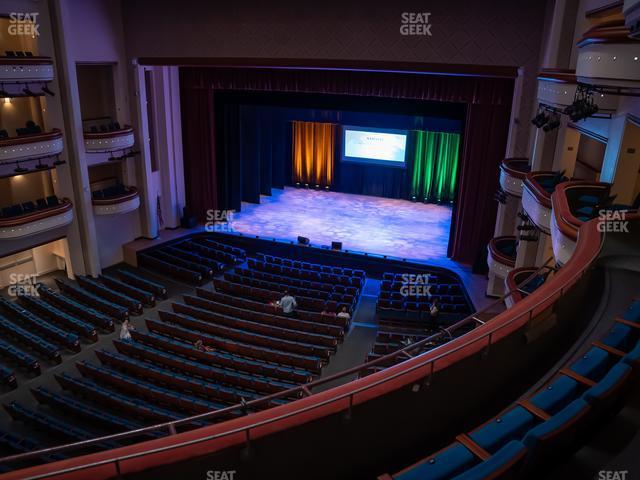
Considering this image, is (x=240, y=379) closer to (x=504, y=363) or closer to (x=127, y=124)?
(x=504, y=363)

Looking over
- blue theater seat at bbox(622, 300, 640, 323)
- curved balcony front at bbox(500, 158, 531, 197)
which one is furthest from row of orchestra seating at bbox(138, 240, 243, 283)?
blue theater seat at bbox(622, 300, 640, 323)

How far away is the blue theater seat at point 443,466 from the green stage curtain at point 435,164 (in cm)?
2052

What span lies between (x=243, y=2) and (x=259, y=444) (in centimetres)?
1549

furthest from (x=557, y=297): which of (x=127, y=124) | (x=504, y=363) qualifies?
(x=127, y=124)

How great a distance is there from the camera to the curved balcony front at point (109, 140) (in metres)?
16.0

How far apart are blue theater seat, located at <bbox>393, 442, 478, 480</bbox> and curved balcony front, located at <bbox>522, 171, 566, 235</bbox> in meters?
6.70

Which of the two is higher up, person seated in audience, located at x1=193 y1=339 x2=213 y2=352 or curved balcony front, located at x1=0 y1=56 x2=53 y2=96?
curved balcony front, located at x1=0 y1=56 x2=53 y2=96

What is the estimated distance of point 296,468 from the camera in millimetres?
3039

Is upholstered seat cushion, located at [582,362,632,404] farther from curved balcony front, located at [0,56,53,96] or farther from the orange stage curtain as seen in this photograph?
the orange stage curtain

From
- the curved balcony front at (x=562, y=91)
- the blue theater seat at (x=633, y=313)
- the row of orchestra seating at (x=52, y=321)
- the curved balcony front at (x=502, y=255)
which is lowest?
the row of orchestra seating at (x=52, y=321)

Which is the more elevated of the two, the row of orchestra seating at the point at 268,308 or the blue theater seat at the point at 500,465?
the blue theater seat at the point at 500,465

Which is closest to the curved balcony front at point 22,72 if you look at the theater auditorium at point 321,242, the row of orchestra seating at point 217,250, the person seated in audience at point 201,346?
the theater auditorium at point 321,242

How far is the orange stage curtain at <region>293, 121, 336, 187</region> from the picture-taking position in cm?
2456

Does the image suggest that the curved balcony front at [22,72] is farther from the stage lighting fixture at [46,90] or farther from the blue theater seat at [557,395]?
the blue theater seat at [557,395]
